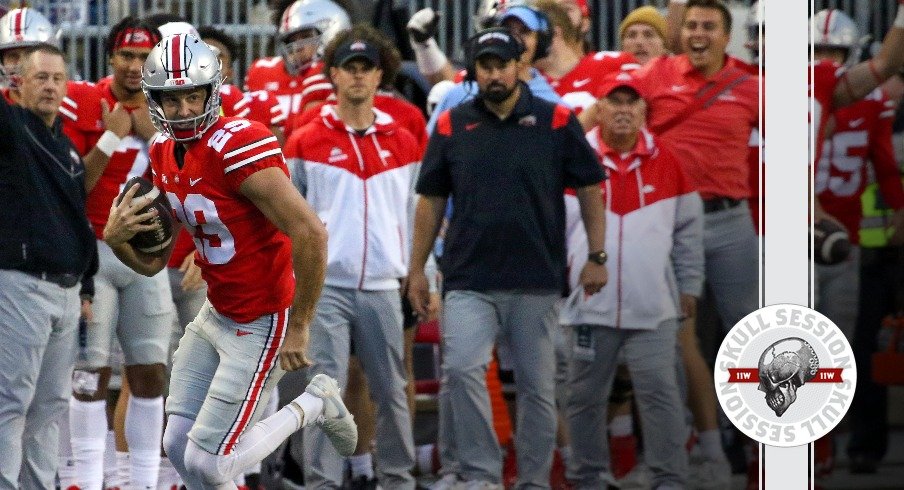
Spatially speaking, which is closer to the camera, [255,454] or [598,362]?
[255,454]

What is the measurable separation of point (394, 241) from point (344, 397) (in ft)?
2.25

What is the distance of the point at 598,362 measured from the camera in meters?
6.17

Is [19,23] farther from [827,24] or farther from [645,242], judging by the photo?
[827,24]

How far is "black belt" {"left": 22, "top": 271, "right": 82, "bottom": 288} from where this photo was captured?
5355mm

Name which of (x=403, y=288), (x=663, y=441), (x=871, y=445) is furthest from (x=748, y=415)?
(x=403, y=288)

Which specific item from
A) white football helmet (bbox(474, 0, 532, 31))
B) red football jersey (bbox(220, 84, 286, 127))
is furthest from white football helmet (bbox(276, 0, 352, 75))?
white football helmet (bbox(474, 0, 532, 31))

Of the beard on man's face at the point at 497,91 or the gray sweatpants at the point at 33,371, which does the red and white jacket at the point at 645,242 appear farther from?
the gray sweatpants at the point at 33,371

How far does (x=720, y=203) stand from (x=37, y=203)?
8.57ft

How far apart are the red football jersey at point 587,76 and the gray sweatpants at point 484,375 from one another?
1.21 meters

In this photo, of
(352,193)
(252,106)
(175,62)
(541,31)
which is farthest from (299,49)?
(175,62)

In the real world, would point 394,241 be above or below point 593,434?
above

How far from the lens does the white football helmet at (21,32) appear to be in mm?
6190

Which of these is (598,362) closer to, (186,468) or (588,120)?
(588,120)

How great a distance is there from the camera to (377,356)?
20.1 feet
